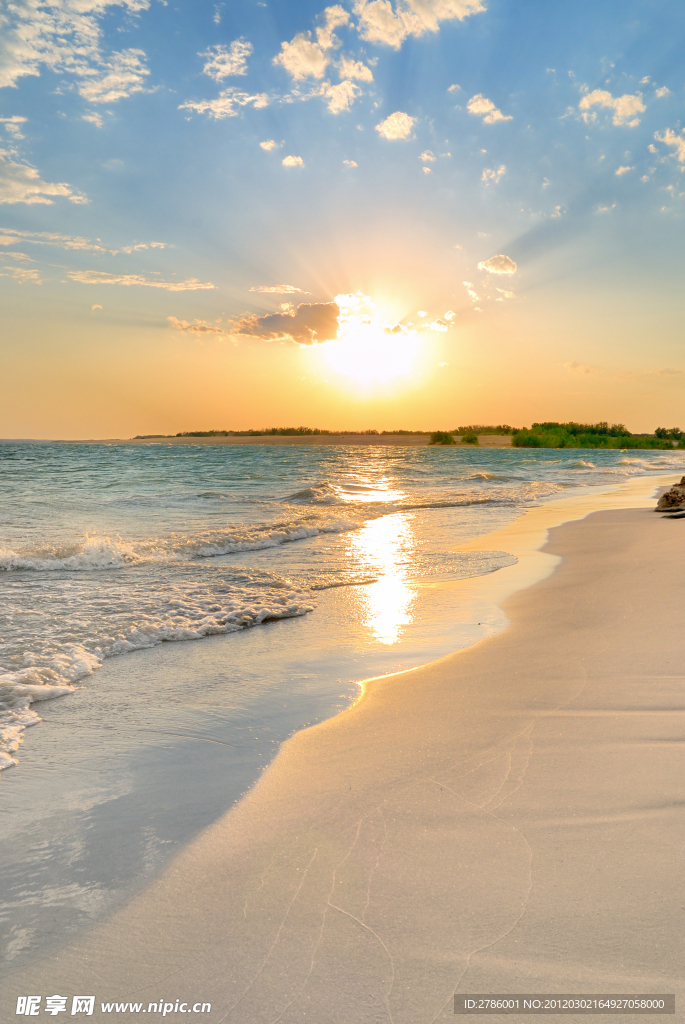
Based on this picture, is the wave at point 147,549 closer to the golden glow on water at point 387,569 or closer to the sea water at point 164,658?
the sea water at point 164,658

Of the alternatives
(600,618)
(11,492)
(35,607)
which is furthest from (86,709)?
(11,492)

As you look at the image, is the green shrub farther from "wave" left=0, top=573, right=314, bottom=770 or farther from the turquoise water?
"wave" left=0, top=573, right=314, bottom=770

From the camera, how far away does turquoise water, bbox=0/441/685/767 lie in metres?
4.01

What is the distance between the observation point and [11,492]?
1552 cm

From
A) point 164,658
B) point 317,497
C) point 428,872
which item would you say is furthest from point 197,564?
point 317,497

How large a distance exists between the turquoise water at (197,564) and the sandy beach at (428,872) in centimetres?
112

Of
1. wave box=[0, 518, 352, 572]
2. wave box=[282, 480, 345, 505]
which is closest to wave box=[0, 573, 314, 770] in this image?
wave box=[0, 518, 352, 572]

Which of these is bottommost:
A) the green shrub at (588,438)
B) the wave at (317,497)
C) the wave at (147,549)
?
the wave at (147,549)

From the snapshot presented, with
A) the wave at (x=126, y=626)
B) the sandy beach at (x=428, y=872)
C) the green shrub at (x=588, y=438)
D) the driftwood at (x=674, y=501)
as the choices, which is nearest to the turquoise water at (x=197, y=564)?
the wave at (x=126, y=626)

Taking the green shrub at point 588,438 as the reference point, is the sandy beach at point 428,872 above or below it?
below

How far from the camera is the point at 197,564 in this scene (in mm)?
7242

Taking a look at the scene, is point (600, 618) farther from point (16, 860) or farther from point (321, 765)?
point (16, 860)

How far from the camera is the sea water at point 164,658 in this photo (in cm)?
197

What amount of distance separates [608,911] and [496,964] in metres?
0.36
